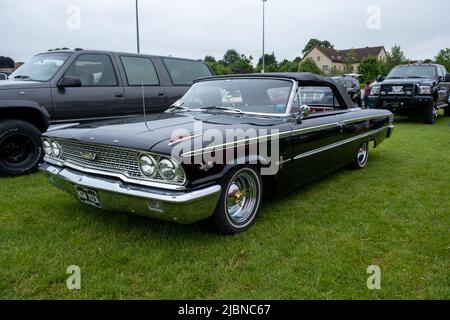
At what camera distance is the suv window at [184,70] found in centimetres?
712

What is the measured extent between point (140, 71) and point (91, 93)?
41.6 inches

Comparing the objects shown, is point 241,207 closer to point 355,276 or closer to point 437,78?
point 355,276

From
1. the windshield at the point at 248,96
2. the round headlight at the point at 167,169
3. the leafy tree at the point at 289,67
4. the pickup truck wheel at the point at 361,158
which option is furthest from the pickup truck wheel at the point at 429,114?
the leafy tree at the point at 289,67

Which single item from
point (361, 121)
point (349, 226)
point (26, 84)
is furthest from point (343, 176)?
point (26, 84)

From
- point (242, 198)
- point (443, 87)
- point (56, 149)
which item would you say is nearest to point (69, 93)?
point (56, 149)

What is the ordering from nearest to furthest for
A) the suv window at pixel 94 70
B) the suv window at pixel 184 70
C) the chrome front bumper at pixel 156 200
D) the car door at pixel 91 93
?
the chrome front bumper at pixel 156 200 < the car door at pixel 91 93 < the suv window at pixel 94 70 < the suv window at pixel 184 70

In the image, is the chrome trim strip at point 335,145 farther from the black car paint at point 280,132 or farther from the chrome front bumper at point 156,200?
the chrome front bumper at point 156,200

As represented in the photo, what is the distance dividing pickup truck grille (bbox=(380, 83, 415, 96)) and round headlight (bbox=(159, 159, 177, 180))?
10661 mm

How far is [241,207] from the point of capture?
12.2 feet

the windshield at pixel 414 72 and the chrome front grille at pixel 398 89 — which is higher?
the windshield at pixel 414 72

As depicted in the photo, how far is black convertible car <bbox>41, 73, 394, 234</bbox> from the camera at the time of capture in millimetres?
3006

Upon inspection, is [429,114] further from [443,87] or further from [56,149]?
[56,149]

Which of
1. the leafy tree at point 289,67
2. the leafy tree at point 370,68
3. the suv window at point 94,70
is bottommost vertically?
the suv window at point 94,70

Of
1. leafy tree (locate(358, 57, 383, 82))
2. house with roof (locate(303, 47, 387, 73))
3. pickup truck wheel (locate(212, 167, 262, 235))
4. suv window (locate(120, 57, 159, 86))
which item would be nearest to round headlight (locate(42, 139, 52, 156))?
pickup truck wheel (locate(212, 167, 262, 235))
